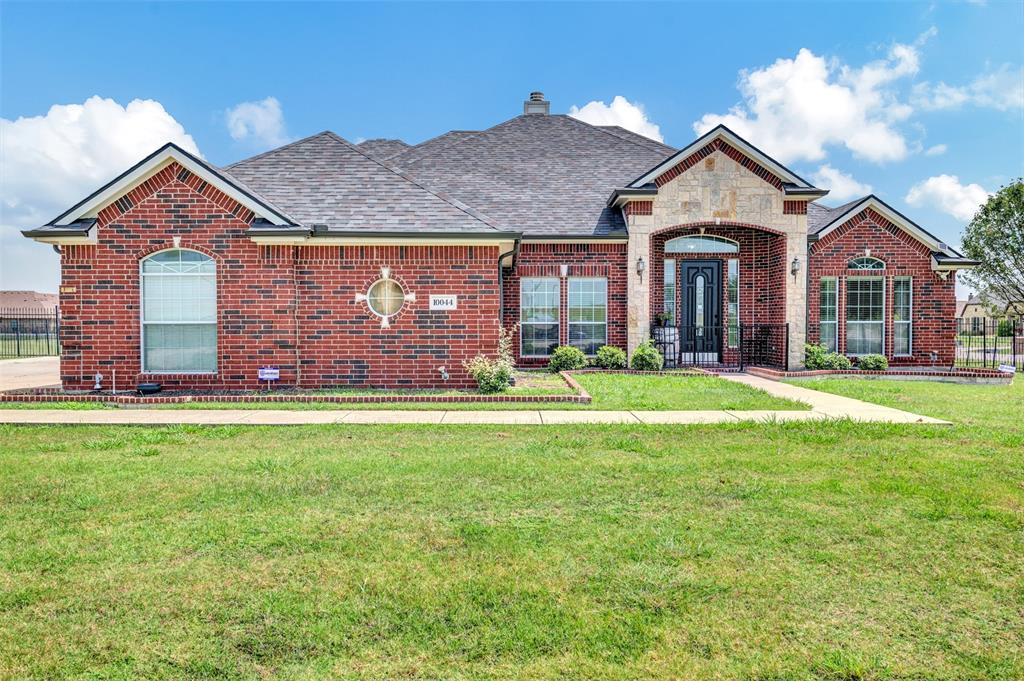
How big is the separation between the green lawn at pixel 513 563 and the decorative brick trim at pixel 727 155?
10976 mm

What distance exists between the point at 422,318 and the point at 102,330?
21.1ft

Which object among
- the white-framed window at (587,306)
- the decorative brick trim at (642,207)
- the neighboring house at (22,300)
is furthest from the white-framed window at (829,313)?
the neighboring house at (22,300)

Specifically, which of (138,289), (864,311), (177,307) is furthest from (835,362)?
(138,289)

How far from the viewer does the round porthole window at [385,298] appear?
12.5 metres

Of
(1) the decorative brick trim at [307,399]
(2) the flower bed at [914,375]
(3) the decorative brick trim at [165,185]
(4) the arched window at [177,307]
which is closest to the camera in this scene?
(1) the decorative brick trim at [307,399]

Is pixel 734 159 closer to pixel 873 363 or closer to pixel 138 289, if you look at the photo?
pixel 873 363

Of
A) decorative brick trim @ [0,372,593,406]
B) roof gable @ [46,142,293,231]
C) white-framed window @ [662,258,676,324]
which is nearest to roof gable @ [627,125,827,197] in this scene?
white-framed window @ [662,258,676,324]

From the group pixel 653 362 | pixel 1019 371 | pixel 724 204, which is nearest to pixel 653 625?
pixel 653 362

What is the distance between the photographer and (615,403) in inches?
409

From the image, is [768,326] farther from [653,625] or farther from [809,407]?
[653,625]

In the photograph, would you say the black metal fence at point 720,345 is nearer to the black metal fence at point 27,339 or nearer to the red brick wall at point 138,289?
the red brick wall at point 138,289

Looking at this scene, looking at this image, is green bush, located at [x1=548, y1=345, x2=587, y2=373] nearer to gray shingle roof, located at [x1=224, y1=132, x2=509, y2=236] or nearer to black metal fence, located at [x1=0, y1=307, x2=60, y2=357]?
Answer: gray shingle roof, located at [x1=224, y1=132, x2=509, y2=236]

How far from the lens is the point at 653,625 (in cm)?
306

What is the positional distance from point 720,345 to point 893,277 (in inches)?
205
